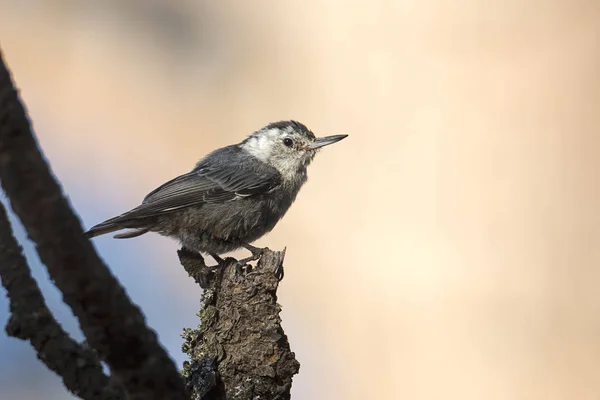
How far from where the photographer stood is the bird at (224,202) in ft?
11.5

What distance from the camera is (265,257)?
95.5 inches

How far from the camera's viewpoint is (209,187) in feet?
12.2

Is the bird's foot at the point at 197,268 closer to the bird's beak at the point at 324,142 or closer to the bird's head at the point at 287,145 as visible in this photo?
the bird's head at the point at 287,145

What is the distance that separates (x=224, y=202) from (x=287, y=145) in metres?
0.74

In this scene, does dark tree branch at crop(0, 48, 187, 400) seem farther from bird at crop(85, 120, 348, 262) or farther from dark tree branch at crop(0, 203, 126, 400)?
bird at crop(85, 120, 348, 262)

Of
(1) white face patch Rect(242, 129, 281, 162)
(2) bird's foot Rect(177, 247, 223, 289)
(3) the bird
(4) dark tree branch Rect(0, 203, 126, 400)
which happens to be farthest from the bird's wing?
(4) dark tree branch Rect(0, 203, 126, 400)

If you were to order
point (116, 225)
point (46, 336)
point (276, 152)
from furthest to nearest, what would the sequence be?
point (276, 152), point (116, 225), point (46, 336)

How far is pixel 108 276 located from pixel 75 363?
1.08 feet

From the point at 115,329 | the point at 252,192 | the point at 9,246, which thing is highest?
the point at 252,192

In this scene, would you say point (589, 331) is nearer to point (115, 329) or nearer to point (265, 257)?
point (265, 257)

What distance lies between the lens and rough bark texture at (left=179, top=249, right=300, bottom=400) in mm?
2094

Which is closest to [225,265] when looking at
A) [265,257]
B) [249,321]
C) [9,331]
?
[265,257]

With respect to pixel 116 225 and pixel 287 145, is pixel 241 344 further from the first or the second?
pixel 287 145

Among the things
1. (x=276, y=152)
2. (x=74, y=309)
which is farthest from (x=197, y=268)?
(x=74, y=309)
